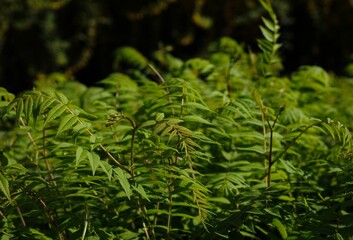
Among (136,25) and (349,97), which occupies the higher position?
(349,97)

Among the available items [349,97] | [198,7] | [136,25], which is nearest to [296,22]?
[198,7]

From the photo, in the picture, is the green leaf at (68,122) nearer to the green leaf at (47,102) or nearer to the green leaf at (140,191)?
the green leaf at (47,102)

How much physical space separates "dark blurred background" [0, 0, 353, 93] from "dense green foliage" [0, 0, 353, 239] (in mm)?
7719

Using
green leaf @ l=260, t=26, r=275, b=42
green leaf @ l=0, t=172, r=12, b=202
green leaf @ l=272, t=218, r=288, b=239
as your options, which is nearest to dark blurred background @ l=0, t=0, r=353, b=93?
green leaf @ l=260, t=26, r=275, b=42

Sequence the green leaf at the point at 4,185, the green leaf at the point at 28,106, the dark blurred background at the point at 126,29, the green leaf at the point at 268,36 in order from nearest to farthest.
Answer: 1. the green leaf at the point at 4,185
2. the green leaf at the point at 28,106
3. the green leaf at the point at 268,36
4. the dark blurred background at the point at 126,29

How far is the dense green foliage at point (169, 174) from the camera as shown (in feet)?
6.29

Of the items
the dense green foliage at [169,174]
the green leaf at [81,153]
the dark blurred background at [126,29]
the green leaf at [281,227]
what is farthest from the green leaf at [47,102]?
the dark blurred background at [126,29]

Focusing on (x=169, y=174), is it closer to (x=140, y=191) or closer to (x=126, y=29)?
(x=140, y=191)

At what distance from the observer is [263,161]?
2.56m

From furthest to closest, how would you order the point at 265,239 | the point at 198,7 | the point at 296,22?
the point at 296,22, the point at 198,7, the point at 265,239

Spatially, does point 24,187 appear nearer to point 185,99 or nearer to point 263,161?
point 185,99

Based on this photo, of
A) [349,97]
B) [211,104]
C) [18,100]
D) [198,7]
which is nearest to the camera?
[18,100]

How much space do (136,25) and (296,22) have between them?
3594 mm

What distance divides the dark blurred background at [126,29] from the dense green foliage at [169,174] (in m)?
7.72
